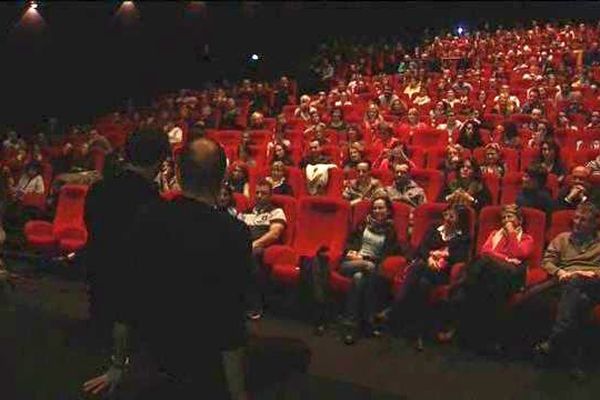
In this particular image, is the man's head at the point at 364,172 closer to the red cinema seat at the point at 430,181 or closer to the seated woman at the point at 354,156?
the red cinema seat at the point at 430,181

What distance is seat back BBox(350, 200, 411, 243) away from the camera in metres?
4.46

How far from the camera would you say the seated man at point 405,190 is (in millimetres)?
4918

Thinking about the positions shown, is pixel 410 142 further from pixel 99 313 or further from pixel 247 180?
pixel 99 313

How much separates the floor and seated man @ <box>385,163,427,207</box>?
1211 millimetres

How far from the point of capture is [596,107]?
7672 mm

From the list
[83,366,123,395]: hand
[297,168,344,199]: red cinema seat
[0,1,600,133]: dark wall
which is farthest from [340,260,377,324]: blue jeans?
[0,1,600,133]: dark wall

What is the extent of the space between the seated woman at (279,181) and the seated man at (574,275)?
1.99 metres

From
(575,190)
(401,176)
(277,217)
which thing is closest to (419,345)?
(277,217)

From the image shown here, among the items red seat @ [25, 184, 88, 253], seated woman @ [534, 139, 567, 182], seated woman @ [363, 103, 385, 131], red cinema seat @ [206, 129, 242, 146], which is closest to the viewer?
red seat @ [25, 184, 88, 253]

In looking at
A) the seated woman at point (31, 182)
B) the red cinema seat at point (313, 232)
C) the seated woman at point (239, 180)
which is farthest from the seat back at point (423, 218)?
the seated woman at point (31, 182)

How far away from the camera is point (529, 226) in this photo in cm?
412

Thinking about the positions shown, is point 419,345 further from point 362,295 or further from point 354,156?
point 354,156

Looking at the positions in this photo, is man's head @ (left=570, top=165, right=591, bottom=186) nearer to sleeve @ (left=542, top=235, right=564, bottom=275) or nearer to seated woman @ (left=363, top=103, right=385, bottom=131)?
sleeve @ (left=542, top=235, right=564, bottom=275)

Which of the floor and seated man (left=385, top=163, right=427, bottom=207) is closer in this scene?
the floor
